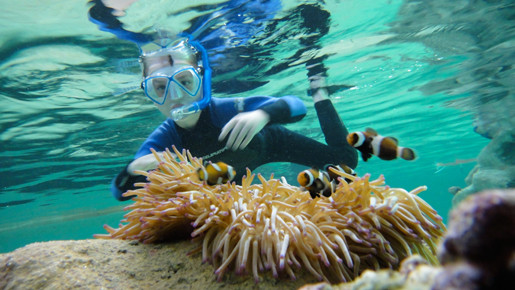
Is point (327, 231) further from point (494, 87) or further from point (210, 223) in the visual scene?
point (494, 87)

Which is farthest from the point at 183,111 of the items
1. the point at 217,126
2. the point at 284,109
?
the point at 284,109

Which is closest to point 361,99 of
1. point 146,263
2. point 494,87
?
point 494,87

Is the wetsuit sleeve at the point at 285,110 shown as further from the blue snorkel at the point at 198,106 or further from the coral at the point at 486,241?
the coral at the point at 486,241

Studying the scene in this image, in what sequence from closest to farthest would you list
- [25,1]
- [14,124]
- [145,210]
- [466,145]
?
[145,210] < [25,1] < [14,124] < [466,145]

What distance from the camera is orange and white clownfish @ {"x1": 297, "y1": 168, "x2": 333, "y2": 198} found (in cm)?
222

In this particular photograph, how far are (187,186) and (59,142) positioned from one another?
43.0 ft

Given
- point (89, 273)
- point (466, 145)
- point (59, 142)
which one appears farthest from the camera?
point (466, 145)

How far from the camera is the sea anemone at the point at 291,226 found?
199 cm

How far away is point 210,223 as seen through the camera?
2.17 m

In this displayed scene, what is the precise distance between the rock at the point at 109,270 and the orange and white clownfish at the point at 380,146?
123 cm

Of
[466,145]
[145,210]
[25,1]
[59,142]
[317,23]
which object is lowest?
[466,145]

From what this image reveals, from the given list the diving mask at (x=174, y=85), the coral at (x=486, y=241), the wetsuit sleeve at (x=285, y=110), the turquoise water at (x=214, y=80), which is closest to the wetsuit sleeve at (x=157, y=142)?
the diving mask at (x=174, y=85)

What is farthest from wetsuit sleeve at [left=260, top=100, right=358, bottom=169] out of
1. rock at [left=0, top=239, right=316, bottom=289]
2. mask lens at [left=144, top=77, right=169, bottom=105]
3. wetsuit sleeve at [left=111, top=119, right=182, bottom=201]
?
rock at [left=0, top=239, right=316, bottom=289]

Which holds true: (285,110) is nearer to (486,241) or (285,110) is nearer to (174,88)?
(174,88)
